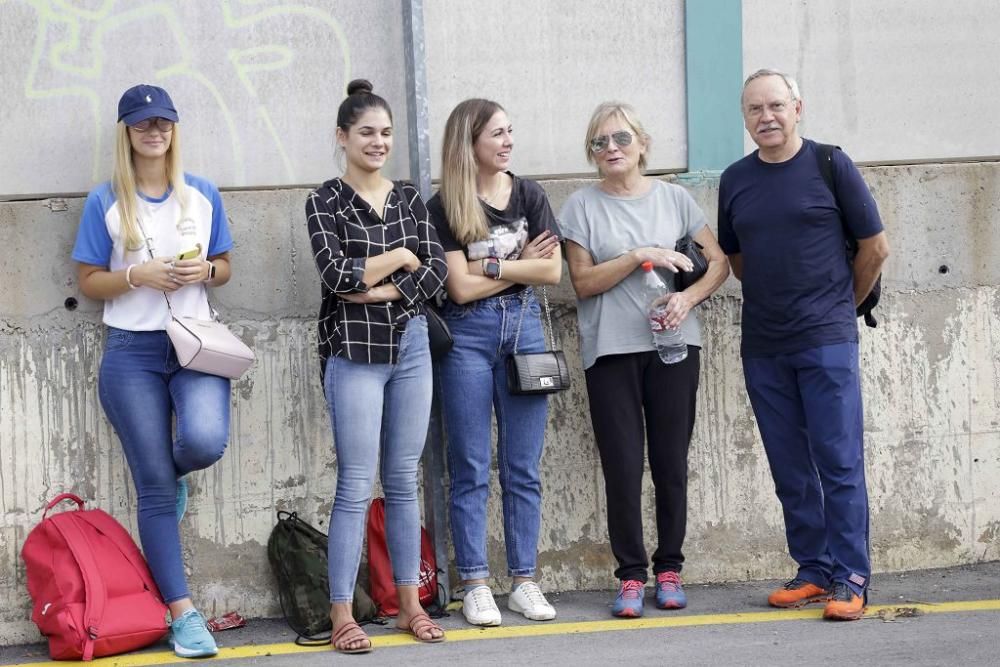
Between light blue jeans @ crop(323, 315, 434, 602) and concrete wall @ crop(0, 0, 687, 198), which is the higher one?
concrete wall @ crop(0, 0, 687, 198)

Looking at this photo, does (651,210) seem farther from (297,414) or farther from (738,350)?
(297,414)

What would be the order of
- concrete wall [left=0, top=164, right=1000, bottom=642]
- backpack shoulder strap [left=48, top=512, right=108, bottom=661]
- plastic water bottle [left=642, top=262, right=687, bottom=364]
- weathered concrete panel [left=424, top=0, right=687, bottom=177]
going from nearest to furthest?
backpack shoulder strap [left=48, top=512, right=108, bottom=661] → plastic water bottle [left=642, top=262, right=687, bottom=364] → concrete wall [left=0, top=164, right=1000, bottom=642] → weathered concrete panel [left=424, top=0, right=687, bottom=177]

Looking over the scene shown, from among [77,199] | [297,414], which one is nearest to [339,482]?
[297,414]

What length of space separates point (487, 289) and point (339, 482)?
990 millimetres

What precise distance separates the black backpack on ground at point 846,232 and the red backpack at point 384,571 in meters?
2.16

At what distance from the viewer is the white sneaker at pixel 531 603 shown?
5238mm

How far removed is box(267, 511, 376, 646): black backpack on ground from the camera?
513 centimetres

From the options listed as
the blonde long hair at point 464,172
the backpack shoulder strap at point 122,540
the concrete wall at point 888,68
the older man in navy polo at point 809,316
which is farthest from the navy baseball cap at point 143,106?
the concrete wall at point 888,68

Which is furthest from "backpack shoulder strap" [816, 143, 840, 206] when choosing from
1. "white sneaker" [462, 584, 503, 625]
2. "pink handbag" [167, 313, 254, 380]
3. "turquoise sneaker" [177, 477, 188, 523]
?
"turquoise sneaker" [177, 477, 188, 523]

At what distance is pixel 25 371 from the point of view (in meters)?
5.30

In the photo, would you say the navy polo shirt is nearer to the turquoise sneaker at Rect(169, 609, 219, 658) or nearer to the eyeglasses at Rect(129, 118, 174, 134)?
the eyeglasses at Rect(129, 118, 174, 134)

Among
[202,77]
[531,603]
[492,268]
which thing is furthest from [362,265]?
[531,603]

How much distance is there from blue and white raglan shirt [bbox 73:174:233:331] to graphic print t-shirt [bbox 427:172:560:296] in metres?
0.98

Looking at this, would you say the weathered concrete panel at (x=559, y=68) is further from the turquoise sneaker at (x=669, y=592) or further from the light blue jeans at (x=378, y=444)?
the turquoise sneaker at (x=669, y=592)
